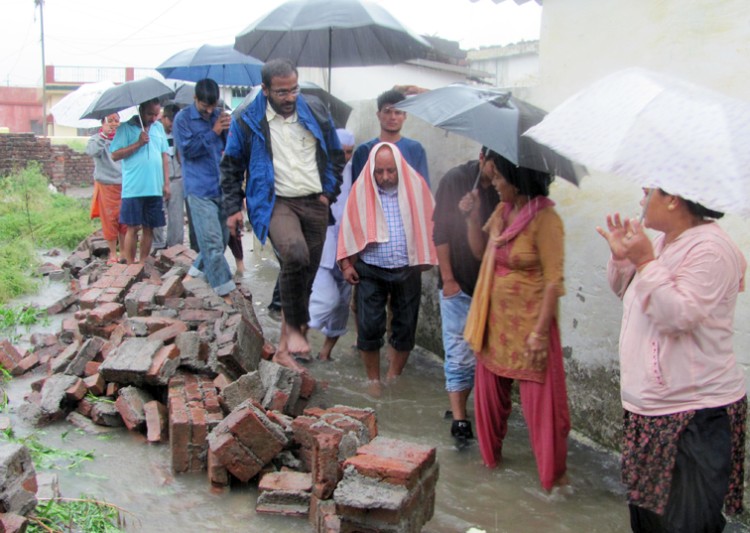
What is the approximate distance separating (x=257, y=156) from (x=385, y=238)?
1080 mm

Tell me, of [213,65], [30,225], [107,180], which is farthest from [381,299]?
[30,225]

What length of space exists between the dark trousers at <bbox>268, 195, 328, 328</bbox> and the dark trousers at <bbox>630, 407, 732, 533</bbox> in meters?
3.00

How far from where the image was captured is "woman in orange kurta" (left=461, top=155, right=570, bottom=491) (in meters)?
3.96

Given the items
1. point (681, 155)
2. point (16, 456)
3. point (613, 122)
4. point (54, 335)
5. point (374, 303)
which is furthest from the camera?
point (54, 335)

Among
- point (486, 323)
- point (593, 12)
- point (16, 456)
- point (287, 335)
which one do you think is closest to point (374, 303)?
point (287, 335)

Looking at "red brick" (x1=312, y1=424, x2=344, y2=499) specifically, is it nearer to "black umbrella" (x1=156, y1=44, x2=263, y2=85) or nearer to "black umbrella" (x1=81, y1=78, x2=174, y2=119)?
"black umbrella" (x1=81, y1=78, x2=174, y2=119)

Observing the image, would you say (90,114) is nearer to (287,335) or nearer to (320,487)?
(287,335)

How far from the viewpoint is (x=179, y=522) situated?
3621 mm

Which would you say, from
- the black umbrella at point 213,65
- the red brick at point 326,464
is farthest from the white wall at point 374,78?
the red brick at point 326,464

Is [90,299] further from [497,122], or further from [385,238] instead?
[497,122]

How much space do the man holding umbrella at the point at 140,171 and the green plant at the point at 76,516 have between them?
4.79 meters

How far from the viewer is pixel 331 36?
7316 millimetres

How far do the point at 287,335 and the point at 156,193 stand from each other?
10.5 ft

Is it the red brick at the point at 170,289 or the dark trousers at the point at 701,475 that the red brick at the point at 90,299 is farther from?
the dark trousers at the point at 701,475
